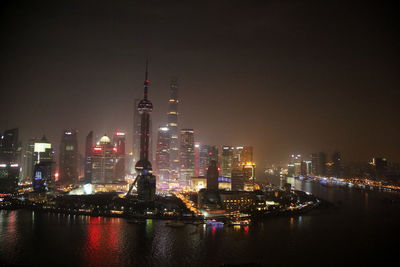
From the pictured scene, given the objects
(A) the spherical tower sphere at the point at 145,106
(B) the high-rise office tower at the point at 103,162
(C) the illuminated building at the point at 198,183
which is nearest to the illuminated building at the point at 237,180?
(C) the illuminated building at the point at 198,183

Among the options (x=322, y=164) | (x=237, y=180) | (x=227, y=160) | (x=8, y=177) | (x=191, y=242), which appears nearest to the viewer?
(x=191, y=242)

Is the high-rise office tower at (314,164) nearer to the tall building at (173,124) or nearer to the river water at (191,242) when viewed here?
the tall building at (173,124)

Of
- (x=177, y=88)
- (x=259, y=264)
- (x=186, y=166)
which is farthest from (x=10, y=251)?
(x=177, y=88)

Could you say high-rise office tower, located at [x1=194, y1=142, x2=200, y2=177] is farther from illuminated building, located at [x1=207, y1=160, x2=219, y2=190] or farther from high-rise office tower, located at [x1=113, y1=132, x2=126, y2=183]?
illuminated building, located at [x1=207, y1=160, x2=219, y2=190]

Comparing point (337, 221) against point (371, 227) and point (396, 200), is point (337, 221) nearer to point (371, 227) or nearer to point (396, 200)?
point (371, 227)

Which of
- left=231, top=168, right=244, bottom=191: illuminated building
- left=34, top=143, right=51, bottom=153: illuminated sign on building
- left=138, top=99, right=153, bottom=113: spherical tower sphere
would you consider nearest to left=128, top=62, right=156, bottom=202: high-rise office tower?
left=138, top=99, right=153, bottom=113: spherical tower sphere

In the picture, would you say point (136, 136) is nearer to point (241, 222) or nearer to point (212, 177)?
point (212, 177)

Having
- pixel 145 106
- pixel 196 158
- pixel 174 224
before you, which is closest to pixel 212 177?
pixel 145 106
